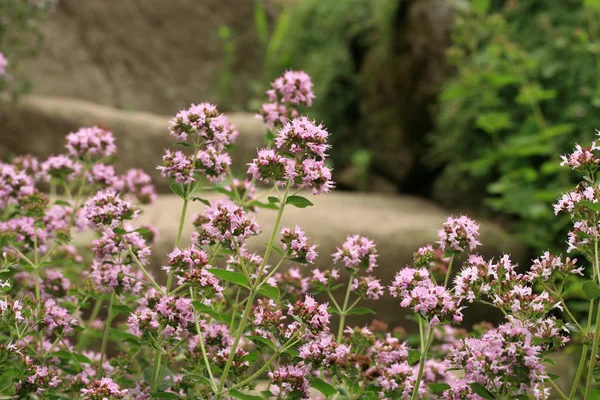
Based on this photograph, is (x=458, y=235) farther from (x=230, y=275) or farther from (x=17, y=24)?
(x=17, y=24)

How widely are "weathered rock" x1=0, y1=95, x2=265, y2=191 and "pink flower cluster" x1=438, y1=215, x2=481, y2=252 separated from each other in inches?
157

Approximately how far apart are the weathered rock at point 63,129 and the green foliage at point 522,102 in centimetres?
195

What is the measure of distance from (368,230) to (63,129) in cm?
263

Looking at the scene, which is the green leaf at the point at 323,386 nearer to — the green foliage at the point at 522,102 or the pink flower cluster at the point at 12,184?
the pink flower cluster at the point at 12,184

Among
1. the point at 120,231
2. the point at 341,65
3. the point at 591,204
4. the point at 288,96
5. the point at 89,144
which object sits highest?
the point at 341,65

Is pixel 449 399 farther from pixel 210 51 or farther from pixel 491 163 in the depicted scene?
pixel 210 51

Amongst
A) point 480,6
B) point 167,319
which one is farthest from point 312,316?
point 480,6

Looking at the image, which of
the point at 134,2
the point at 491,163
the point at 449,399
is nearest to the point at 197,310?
the point at 449,399

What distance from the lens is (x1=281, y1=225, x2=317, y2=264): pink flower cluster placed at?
1.98m


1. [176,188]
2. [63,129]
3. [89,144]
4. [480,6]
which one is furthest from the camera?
[63,129]

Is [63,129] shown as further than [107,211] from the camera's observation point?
Yes

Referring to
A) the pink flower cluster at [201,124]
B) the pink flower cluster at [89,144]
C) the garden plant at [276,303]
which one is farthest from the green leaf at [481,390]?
the pink flower cluster at [89,144]

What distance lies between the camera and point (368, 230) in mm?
5125

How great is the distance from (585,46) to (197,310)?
14.0ft
